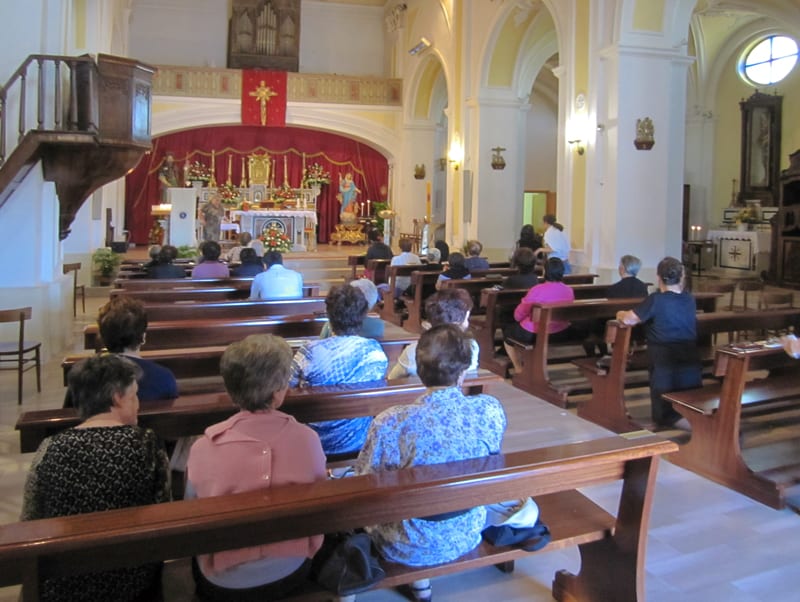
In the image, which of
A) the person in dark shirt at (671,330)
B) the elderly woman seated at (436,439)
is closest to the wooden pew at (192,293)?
the person in dark shirt at (671,330)

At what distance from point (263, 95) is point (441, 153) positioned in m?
4.75

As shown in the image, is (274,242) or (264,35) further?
(264,35)

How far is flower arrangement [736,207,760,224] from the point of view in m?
14.2

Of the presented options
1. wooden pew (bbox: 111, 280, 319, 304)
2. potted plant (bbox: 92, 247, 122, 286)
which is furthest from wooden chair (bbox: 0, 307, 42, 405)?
potted plant (bbox: 92, 247, 122, 286)

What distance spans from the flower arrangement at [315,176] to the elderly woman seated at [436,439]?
1650 centimetres

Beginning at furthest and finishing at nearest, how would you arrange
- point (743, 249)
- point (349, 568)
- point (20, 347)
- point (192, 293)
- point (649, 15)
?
point (743, 249) < point (649, 15) < point (192, 293) < point (20, 347) < point (349, 568)

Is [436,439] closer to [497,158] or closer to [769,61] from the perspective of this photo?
[497,158]

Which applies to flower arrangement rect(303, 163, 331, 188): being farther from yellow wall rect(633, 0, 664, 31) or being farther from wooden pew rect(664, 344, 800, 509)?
wooden pew rect(664, 344, 800, 509)

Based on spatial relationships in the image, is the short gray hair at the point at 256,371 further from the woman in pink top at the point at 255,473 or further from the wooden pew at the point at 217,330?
the wooden pew at the point at 217,330

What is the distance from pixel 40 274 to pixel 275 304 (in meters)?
2.62

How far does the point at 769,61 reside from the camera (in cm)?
1487

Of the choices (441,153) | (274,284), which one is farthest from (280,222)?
(274,284)

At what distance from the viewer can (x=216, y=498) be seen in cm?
179

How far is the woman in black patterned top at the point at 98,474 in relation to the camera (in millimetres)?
1901
